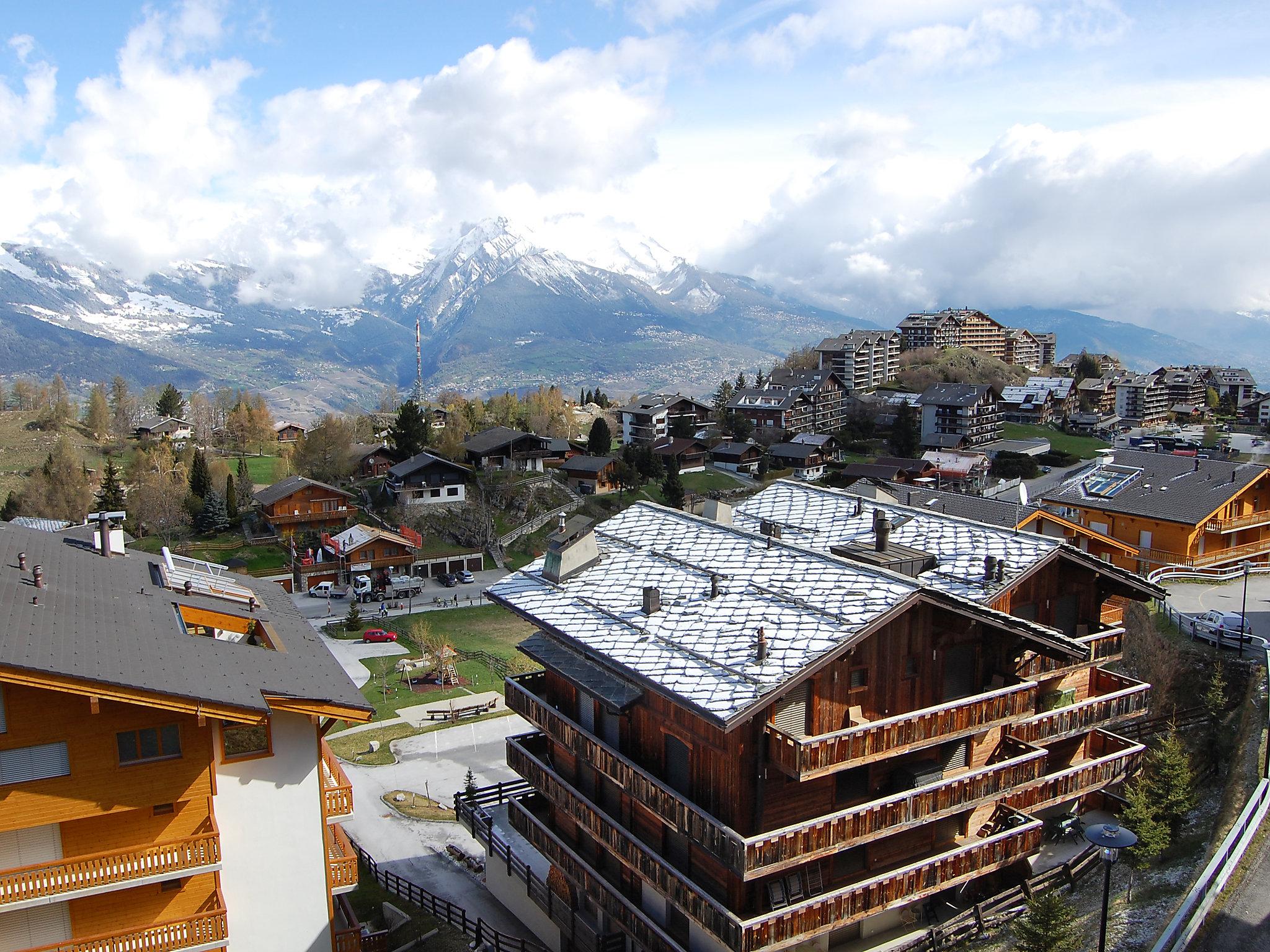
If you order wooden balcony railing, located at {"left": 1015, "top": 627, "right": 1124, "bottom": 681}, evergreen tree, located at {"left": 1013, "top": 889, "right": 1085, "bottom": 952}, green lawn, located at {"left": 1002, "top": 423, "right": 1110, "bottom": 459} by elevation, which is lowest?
green lawn, located at {"left": 1002, "top": 423, "right": 1110, "bottom": 459}

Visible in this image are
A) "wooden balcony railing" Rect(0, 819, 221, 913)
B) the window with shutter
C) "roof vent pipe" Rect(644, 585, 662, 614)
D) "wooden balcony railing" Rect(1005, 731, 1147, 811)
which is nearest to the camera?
"wooden balcony railing" Rect(0, 819, 221, 913)

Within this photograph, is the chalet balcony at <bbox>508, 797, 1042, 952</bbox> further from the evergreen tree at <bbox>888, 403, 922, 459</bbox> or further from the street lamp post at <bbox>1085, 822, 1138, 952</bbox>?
the evergreen tree at <bbox>888, 403, 922, 459</bbox>

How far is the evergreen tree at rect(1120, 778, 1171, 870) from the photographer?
23.4 m

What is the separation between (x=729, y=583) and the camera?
22.9 meters

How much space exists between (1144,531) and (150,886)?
52322 mm

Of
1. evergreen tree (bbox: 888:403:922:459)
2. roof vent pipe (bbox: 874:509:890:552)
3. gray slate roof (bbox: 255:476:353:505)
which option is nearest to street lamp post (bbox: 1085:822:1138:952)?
roof vent pipe (bbox: 874:509:890:552)

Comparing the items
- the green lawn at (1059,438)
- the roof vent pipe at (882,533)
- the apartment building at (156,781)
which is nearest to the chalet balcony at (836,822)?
the roof vent pipe at (882,533)

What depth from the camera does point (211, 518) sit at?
292ft

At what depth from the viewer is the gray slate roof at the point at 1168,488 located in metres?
51.3

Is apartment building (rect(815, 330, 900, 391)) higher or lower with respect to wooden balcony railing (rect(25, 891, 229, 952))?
higher

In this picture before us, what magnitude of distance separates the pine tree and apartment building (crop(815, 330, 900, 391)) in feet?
451

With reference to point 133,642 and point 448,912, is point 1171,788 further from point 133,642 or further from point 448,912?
point 133,642

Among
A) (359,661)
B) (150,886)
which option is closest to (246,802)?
(150,886)

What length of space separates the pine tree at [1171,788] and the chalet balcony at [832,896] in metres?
4.34
